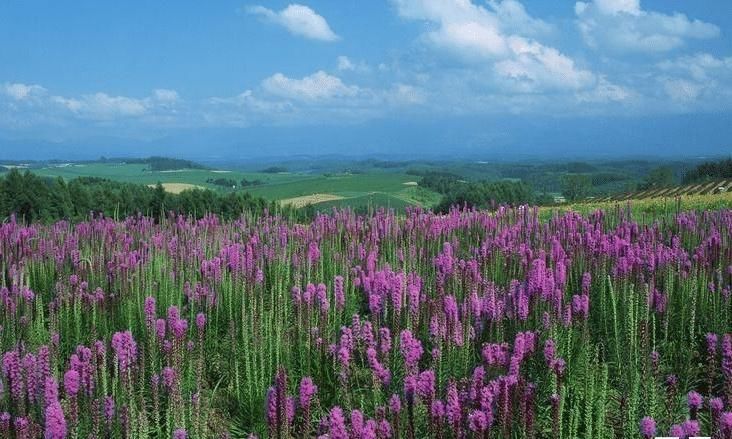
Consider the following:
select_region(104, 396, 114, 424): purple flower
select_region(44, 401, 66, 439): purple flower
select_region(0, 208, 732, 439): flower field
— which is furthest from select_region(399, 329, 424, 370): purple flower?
select_region(44, 401, 66, 439): purple flower

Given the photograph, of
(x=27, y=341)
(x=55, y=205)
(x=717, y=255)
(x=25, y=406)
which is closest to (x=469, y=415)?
(x=25, y=406)

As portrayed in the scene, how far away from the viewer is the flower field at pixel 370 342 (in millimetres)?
3443

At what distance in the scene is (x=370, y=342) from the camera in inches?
175

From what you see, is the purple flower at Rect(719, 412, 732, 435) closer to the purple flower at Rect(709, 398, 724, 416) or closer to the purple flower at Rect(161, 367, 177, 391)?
the purple flower at Rect(709, 398, 724, 416)

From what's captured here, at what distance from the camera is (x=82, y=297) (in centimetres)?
629

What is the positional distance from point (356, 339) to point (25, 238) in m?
5.80

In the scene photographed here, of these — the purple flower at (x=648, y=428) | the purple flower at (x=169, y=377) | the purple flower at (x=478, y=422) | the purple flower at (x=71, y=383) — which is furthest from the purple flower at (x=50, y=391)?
the purple flower at (x=648, y=428)

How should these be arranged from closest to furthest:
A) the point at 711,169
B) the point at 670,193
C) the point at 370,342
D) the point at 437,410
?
1. the point at 437,410
2. the point at 370,342
3. the point at 670,193
4. the point at 711,169

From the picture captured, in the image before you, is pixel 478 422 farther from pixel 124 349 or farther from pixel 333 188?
pixel 333 188

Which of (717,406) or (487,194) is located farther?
(487,194)

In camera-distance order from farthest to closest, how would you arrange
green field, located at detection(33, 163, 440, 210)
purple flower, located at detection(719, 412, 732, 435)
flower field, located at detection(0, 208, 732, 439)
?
green field, located at detection(33, 163, 440, 210)
flower field, located at detection(0, 208, 732, 439)
purple flower, located at detection(719, 412, 732, 435)

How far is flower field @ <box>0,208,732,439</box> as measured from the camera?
3443 millimetres

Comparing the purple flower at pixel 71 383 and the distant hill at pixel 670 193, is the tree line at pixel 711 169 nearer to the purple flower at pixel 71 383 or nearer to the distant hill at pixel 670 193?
the distant hill at pixel 670 193

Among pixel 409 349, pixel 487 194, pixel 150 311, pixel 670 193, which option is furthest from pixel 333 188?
pixel 409 349
